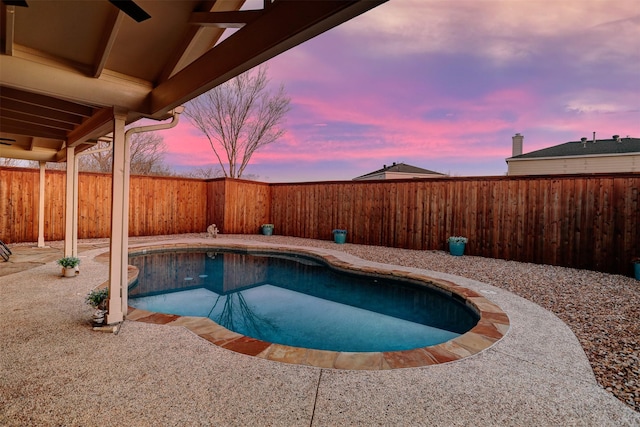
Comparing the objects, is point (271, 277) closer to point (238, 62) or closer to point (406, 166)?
point (238, 62)

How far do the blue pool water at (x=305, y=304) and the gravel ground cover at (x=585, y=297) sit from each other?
106cm

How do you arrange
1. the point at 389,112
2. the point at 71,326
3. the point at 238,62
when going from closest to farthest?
1. the point at 238,62
2. the point at 71,326
3. the point at 389,112

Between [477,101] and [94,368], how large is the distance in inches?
435

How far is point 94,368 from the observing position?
208cm

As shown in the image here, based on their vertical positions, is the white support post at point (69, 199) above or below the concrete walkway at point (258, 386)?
above

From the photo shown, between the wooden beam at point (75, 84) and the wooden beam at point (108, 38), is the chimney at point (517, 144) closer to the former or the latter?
the wooden beam at point (75, 84)

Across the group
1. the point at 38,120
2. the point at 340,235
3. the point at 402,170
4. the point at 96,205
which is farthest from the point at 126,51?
the point at 402,170

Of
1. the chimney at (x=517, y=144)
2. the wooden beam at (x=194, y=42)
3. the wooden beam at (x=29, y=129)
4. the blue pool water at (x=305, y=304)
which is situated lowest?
the blue pool water at (x=305, y=304)

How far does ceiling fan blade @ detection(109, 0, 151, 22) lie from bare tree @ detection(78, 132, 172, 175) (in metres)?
16.9

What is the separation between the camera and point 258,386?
1902 millimetres

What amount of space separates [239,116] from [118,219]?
1412 centimetres

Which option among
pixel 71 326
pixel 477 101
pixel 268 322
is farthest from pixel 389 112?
pixel 71 326

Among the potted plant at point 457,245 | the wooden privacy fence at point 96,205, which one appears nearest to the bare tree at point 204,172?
the wooden privacy fence at point 96,205

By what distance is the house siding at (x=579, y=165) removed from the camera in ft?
37.3
